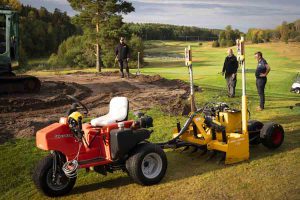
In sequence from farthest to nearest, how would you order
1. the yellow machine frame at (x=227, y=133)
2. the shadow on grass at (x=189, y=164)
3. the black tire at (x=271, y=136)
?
the black tire at (x=271, y=136), the yellow machine frame at (x=227, y=133), the shadow on grass at (x=189, y=164)

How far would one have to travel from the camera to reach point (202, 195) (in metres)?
6.61

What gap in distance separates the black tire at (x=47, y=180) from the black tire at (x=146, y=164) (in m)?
1.10

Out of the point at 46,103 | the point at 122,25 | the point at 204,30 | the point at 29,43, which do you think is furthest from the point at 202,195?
the point at 204,30

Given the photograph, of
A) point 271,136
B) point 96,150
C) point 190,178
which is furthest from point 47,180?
point 271,136

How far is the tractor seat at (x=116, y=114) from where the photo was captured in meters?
6.99

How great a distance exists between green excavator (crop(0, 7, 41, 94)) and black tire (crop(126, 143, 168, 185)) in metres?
11.0

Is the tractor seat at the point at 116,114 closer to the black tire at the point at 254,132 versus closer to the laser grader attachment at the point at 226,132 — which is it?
the laser grader attachment at the point at 226,132

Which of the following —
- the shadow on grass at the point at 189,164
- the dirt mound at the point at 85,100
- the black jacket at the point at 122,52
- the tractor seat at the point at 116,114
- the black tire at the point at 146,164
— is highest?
the black jacket at the point at 122,52

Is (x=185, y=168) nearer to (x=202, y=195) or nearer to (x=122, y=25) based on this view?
(x=202, y=195)

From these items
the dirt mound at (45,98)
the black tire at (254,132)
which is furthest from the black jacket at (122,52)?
the black tire at (254,132)

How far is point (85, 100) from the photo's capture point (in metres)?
15.0

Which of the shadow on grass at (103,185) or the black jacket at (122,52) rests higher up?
the black jacket at (122,52)

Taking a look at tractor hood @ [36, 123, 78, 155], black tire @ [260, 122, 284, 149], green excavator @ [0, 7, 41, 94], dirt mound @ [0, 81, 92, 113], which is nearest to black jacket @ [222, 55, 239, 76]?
dirt mound @ [0, 81, 92, 113]

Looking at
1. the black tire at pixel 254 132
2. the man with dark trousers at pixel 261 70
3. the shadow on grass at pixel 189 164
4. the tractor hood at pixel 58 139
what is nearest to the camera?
the tractor hood at pixel 58 139
